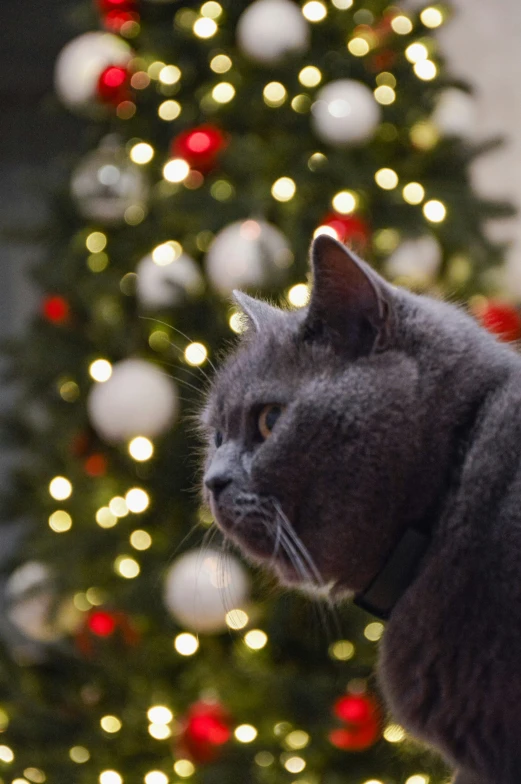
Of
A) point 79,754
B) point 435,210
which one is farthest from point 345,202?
point 79,754

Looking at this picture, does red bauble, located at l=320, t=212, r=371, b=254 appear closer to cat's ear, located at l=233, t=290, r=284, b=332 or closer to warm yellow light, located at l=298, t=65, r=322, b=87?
warm yellow light, located at l=298, t=65, r=322, b=87

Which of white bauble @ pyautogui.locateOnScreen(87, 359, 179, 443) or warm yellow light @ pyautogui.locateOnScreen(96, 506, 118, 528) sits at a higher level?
white bauble @ pyautogui.locateOnScreen(87, 359, 179, 443)

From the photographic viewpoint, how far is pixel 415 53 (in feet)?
7.36

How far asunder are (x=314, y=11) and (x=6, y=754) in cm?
186

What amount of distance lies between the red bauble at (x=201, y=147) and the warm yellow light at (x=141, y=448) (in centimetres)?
60

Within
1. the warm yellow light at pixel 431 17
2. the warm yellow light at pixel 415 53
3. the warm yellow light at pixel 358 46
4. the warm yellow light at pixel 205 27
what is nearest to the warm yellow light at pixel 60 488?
the warm yellow light at pixel 205 27

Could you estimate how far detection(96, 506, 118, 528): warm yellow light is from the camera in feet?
6.79

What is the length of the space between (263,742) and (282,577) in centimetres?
120

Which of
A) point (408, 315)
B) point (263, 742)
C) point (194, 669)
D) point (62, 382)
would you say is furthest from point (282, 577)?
point (62, 382)

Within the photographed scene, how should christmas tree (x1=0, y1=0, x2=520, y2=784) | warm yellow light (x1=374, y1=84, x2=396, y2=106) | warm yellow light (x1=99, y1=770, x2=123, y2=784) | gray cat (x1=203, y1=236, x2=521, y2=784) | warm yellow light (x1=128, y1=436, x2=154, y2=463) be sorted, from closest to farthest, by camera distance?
gray cat (x1=203, y1=236, x2=521, y2=784)
christmas tree (x1=0, y1=0, x2=520, y2=784)
warm yellow light (x1=128, y1=436, x2=154, y2=463)
warm yellow light (x1=99, y1=770, x2=123, y2=784)
warm yellow light (x1=374, y1=84, x2=396, y2=106)

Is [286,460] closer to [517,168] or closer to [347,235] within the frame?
[347,235]

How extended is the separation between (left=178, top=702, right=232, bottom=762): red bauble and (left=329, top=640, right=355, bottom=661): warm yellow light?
25cm

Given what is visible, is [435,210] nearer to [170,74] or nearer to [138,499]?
[170,74]

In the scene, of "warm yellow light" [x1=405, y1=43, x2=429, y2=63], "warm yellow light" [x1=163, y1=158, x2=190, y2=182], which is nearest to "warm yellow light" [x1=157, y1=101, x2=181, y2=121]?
"warm yellow light" [x1=163, y1=158, x2=190, y2=182]
